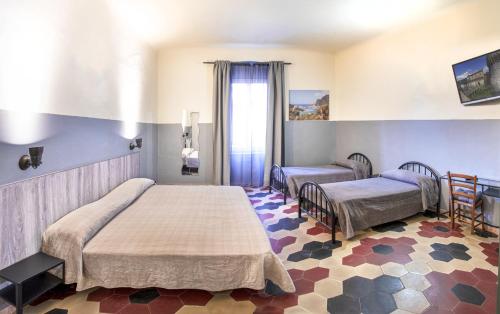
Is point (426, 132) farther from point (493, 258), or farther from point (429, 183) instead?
point (493, 258)

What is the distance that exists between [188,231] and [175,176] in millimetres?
3260

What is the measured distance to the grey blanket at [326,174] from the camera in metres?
4.34

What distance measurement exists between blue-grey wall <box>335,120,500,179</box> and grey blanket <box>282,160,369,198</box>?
0.33 m

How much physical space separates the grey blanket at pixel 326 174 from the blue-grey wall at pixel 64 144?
254cm

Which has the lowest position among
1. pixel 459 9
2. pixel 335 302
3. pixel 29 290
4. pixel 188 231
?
pixel 335 302

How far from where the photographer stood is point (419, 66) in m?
3.93

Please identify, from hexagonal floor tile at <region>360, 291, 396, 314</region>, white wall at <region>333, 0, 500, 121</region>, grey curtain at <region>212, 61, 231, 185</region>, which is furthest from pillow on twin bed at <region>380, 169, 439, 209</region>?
grey curtain at <region>212, 61, 231, 185</region>

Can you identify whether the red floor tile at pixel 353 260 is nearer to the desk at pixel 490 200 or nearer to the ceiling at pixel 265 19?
the desk at pixel 490 200

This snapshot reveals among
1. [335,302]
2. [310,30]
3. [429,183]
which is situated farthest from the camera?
[310,30]

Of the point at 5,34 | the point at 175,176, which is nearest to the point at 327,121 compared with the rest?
the point at 175,176

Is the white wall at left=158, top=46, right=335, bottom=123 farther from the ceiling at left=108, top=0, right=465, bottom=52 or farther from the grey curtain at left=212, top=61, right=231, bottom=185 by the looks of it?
the ceiling at left=108, top=0, right=465, bottom=52

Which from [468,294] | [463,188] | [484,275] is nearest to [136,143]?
[468,294]

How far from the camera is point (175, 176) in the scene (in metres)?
5.29

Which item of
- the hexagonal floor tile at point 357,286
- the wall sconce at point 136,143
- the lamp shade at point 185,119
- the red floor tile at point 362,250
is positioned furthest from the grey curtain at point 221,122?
the hexagonal floor tile at point 357,286
